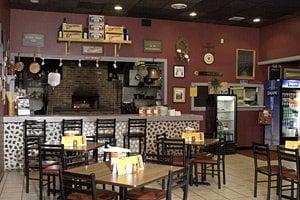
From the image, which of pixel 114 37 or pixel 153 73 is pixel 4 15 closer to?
pixel 114 37

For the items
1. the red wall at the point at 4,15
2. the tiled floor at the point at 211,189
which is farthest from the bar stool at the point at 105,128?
the red wall at the point at 4,15

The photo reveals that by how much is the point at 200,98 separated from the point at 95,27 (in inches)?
138

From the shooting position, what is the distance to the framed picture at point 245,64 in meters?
10.9

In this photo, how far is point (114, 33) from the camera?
8.98 meters

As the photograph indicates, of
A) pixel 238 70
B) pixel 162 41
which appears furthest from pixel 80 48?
pixel 238 70

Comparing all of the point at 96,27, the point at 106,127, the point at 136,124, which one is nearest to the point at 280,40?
the point at 136,124

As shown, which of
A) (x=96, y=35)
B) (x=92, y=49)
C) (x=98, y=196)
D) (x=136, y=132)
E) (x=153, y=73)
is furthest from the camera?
(x=153, y=73)

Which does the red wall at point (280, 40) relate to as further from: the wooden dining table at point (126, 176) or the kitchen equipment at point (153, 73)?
the wooden dining table at point (126, 176)

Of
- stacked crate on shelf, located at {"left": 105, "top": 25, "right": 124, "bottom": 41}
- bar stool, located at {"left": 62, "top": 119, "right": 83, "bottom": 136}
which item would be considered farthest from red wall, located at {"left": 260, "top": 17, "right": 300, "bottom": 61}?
bar stool, located at {"left": 62, "top": 119, "right": 83, "bottom": 136}

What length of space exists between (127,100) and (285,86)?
5533mm

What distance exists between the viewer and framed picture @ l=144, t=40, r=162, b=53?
10.0 meters

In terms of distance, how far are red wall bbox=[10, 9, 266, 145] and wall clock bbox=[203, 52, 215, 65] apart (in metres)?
0.10

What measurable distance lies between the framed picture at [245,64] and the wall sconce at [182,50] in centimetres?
157

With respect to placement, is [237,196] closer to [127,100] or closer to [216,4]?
[216,4]
